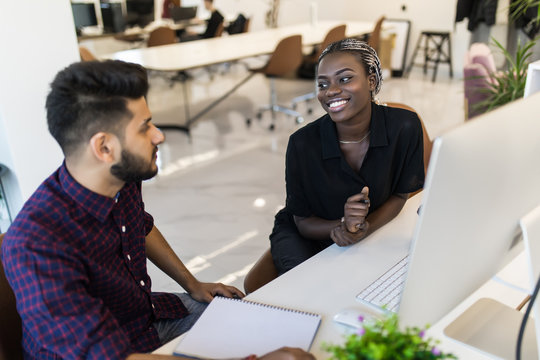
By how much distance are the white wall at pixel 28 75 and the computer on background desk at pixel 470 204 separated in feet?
6.44

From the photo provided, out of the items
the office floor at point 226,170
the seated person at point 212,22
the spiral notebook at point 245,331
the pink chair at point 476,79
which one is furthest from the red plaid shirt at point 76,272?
the seated person at point 212,22

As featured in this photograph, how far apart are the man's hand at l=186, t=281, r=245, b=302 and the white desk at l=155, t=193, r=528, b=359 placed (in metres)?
0.25

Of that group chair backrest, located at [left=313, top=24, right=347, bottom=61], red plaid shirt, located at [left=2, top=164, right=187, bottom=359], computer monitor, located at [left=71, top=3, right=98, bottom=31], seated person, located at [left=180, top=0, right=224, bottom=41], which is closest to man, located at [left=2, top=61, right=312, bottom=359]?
red plaid shirt, located at [left=2, top=164, right=187, bottom=359]

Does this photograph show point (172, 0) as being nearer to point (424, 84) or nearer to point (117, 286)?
point (424, 84)

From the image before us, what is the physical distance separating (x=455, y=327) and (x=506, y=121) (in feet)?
1.56

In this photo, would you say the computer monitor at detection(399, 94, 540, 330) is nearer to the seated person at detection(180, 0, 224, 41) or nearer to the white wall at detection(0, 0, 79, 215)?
the white wall at detection(0, 0, 79, 215)

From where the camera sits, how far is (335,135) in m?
1.58

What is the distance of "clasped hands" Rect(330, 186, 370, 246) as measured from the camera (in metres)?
1.32

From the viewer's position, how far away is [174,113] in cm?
540

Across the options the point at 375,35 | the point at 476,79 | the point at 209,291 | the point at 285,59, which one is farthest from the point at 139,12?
the point at 209,291

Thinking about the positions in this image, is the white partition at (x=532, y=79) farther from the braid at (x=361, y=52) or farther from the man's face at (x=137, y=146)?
the man's face at (x=137, y=146)

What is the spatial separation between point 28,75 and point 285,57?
2.84 meters

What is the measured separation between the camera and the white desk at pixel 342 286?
1044mm

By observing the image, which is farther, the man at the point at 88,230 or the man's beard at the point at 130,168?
the man's beard at the point at 130,168
